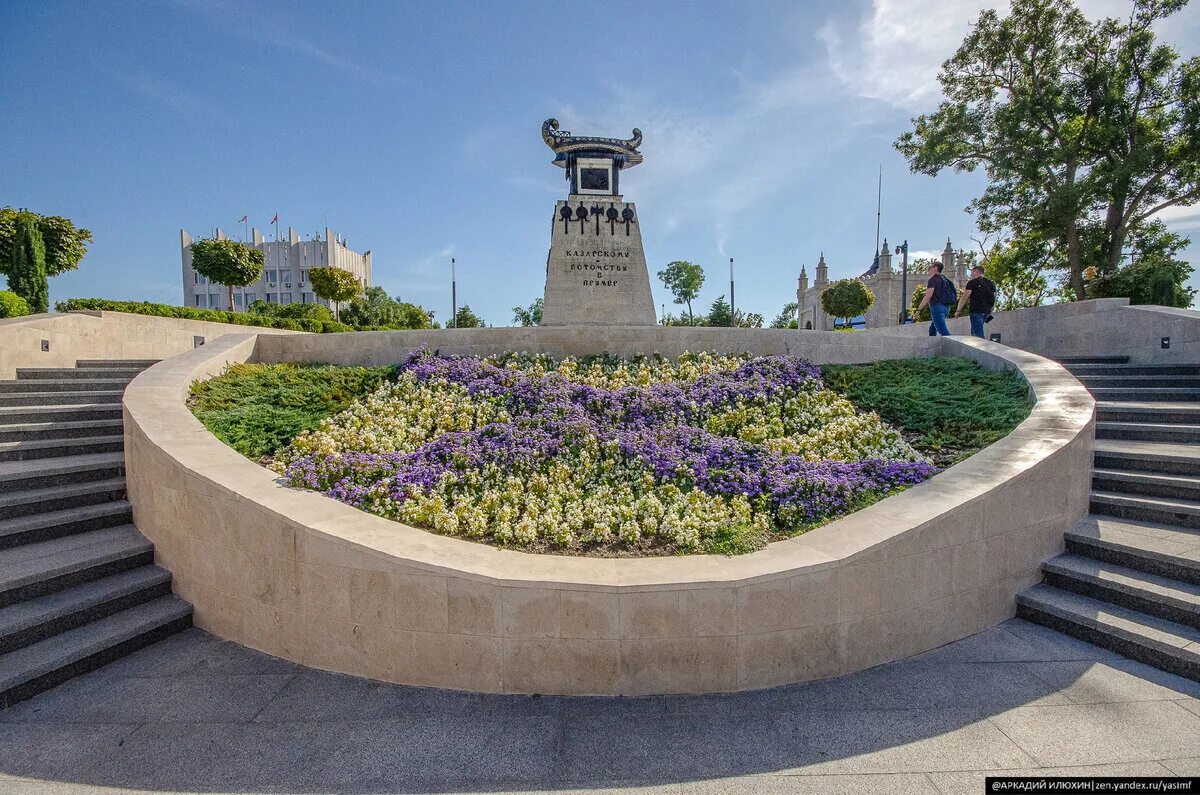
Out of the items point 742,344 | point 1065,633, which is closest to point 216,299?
point 742,344

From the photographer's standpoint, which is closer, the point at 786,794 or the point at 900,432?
the point at 786,794

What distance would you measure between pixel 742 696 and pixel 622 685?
78 centimetres

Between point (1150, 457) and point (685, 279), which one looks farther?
point (685, 279)

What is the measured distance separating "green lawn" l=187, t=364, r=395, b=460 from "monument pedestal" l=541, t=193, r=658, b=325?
848 cm

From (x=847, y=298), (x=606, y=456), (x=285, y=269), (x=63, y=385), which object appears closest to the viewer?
(x=606, y=456)

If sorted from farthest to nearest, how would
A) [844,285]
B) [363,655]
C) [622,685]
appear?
[844,285]
[363,655]
[622,685]

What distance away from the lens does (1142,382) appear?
8258mm

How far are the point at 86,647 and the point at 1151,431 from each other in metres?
10.4

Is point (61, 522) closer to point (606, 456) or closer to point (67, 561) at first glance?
point (67, 561)

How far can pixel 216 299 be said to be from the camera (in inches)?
3290

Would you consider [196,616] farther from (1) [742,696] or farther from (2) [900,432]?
(2) [900,432]

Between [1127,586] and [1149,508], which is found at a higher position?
[1149,508]

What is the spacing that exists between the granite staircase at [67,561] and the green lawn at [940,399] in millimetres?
7139

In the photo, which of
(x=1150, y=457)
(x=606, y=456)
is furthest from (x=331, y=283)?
(x=1150, y=457)
